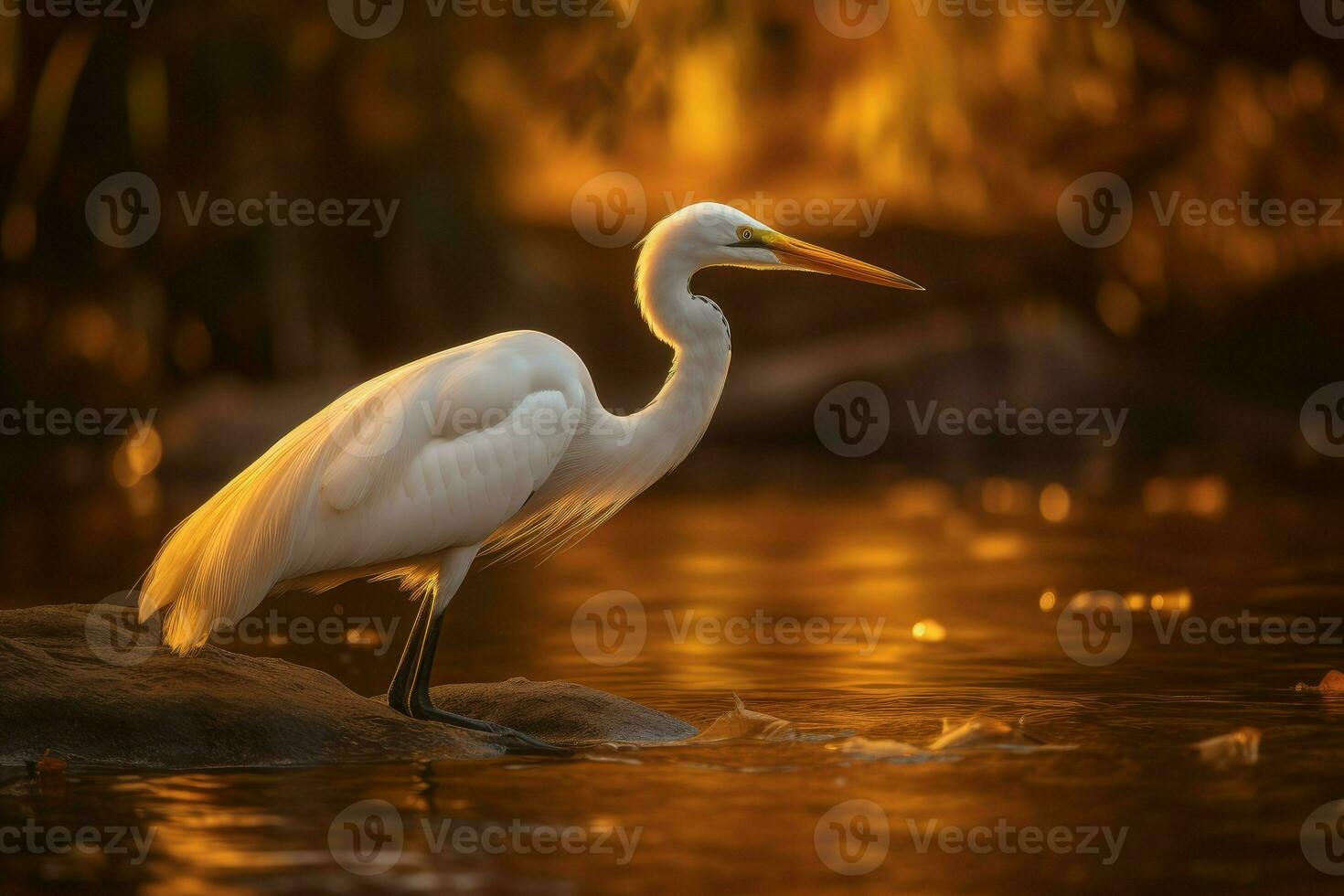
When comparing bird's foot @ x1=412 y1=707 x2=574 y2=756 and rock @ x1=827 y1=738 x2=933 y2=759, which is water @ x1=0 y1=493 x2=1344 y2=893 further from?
bird's foot @ x1=412 y1=707 x2=574 y2=756

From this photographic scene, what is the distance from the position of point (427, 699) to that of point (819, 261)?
200cm

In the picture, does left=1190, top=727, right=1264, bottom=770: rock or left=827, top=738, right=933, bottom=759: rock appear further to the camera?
left=827, top=738, right=933, bottom=759: rock

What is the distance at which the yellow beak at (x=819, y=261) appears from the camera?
20.8 feet

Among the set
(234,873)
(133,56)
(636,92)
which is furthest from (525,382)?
(133,56)

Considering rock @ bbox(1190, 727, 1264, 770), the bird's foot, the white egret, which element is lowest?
the bird's foot

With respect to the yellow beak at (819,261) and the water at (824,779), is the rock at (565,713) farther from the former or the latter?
the yellow beak at (819,261)

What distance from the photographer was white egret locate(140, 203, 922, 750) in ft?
18.9

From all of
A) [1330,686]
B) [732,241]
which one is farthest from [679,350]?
[1330,686]

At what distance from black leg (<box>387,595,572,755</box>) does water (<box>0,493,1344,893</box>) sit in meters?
0.20

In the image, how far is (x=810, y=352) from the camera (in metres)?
18.5

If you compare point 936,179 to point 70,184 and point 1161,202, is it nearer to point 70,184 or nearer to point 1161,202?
point 1161,202

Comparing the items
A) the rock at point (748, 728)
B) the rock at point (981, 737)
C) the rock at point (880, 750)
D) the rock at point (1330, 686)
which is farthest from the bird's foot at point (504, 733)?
the rock at point (1330, 686)

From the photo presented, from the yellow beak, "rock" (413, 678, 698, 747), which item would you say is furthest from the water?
the yellow beak

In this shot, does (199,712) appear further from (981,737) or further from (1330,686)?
(1330,686)
